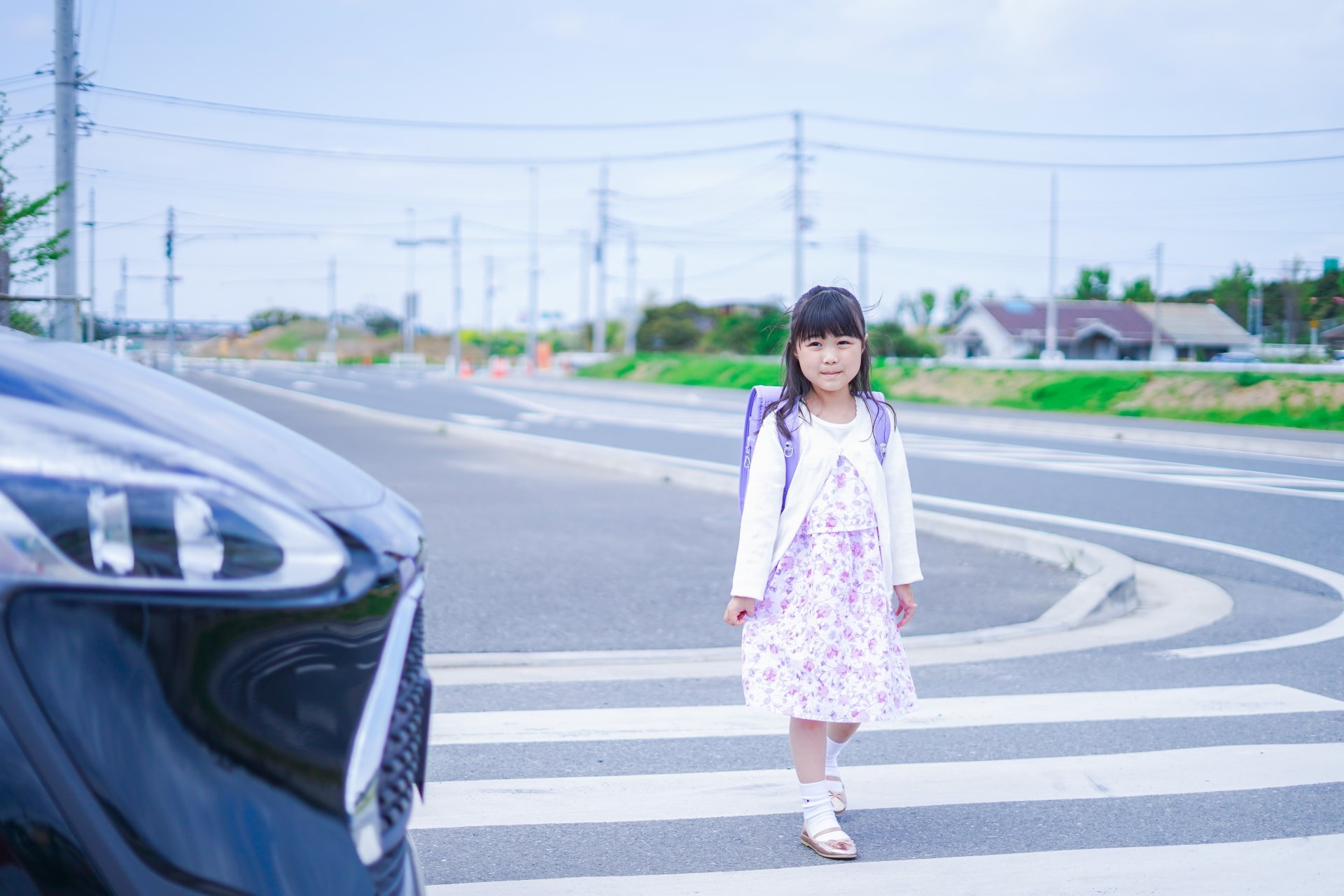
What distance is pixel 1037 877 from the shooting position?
10.5 feet

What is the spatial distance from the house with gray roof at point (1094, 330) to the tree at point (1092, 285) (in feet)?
9.67

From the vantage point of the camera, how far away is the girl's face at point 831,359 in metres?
3.33

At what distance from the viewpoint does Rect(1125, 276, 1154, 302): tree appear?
204 feet

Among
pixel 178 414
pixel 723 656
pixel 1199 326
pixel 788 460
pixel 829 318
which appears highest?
pixel 1199 326

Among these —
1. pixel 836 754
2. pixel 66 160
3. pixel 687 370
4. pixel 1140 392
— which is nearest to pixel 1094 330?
pixel 687 370

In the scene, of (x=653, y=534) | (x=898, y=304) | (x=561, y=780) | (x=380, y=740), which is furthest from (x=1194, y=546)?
(x=898, y=304)

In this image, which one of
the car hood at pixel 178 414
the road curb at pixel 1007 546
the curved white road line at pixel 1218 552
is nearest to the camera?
the car hood at pixel 178 414

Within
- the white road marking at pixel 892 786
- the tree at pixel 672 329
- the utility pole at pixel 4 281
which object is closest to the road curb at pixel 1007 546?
the white road marking at pixel 892 786

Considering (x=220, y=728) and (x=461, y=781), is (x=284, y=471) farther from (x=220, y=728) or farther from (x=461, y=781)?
(x=461, y=781)

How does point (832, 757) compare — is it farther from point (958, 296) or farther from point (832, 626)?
point (958, 296)

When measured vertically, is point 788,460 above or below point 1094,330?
below

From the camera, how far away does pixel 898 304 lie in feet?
385

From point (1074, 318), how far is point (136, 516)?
6491 cm

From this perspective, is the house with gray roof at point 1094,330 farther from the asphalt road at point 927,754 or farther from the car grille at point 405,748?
the car grille at point 405,748
